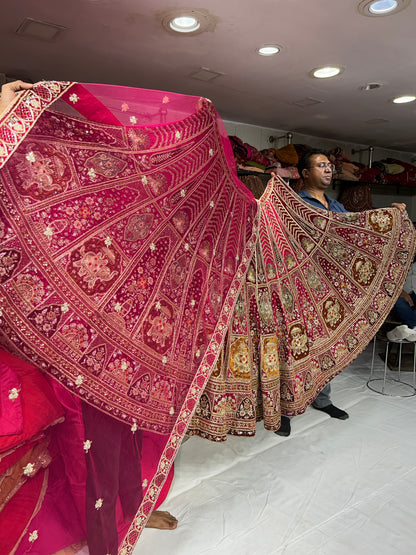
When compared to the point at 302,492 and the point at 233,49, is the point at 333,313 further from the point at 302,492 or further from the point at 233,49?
the point at 233,49

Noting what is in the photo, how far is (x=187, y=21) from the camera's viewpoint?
198cm

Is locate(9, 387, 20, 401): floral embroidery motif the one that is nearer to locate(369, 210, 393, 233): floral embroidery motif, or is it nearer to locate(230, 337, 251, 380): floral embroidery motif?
locate(230, 337, 251, 380): floral embroidery motif

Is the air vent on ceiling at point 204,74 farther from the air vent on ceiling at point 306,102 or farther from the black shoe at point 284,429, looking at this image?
the black shoe at point 284,429

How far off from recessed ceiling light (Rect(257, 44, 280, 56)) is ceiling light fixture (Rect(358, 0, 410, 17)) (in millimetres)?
504

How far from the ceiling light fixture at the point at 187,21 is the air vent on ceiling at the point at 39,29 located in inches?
20.0

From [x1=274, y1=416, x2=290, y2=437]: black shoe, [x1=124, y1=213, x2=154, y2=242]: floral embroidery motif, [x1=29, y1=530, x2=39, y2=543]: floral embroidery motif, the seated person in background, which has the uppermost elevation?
[x1=124, y1=213, x2=154, y2=242]: floral embroidery motif

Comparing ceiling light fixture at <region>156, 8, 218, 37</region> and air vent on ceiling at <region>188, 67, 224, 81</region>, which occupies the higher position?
air vent on ceiling at <region>188, 67, 224, 81</region>

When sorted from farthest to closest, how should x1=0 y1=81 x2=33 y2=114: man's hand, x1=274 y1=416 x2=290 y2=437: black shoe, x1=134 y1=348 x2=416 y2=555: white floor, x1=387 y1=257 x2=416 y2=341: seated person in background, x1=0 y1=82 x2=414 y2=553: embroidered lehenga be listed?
x1=387 y1=257 x2=416 y2=341: seated person in background, x1=274 y1=416 x2=290 y2=437: black shoe, x1=134 y1=348 x2=416 y2=555: white floor, x1=0 y1=82 x2=414 y2=553: embroidered lehenga, x1=0 y1=81 x2=33 y2=114: man's hand

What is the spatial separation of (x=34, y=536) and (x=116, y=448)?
0.38 meters

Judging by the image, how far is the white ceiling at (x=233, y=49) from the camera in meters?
1.88

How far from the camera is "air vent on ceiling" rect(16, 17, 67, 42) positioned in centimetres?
194

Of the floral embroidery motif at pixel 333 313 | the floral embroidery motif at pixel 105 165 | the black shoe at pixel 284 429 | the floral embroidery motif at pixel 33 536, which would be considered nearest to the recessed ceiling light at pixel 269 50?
the floral embroidery motif at pixel 333 313

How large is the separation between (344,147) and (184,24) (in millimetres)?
3809

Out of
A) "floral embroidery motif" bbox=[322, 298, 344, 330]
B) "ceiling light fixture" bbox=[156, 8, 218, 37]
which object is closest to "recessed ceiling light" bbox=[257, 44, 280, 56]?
"ceiling light fixture" bbox=[156, 8, 218, 37]
